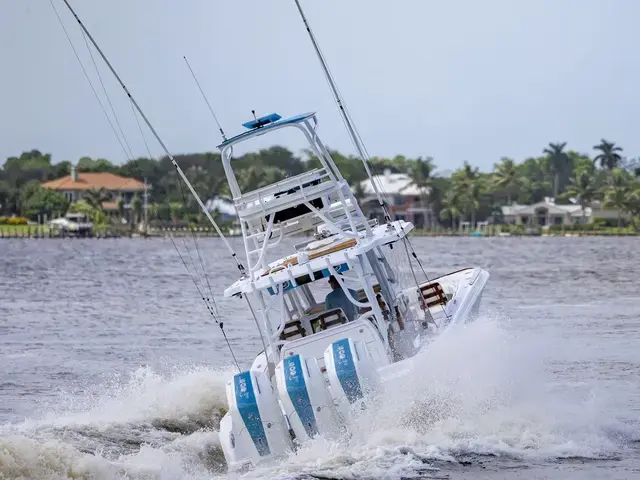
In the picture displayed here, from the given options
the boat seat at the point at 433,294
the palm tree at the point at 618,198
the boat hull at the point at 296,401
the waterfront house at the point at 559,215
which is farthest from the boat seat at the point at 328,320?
the waterfront house at the point at 559,215

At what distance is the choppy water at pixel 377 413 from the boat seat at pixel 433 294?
4.18 ft

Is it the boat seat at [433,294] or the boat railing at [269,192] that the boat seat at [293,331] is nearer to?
the boat railing at [269,192]

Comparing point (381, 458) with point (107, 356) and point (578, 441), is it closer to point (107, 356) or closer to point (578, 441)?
point (578, 441)

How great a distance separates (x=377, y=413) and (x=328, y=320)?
3.00 meters

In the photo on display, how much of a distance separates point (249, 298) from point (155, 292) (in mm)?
37604

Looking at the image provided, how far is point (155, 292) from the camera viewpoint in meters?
57.2

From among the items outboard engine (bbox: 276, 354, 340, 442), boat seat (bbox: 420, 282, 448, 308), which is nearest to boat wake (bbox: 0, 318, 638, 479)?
outboard engine (bbox: 276, 354, 340, 442)

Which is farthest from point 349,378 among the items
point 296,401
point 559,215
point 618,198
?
point 559,215

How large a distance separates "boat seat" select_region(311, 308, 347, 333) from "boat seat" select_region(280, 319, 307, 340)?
201 mm

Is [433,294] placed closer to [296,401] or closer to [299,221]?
[299,221]

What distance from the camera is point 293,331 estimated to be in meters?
21.3

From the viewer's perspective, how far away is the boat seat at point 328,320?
20906 millimetres

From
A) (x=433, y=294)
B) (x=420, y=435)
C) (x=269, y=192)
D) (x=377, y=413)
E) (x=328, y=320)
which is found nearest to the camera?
(x=377, y=413)

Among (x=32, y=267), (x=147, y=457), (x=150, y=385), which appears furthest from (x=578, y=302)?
(x=32, y=267)
